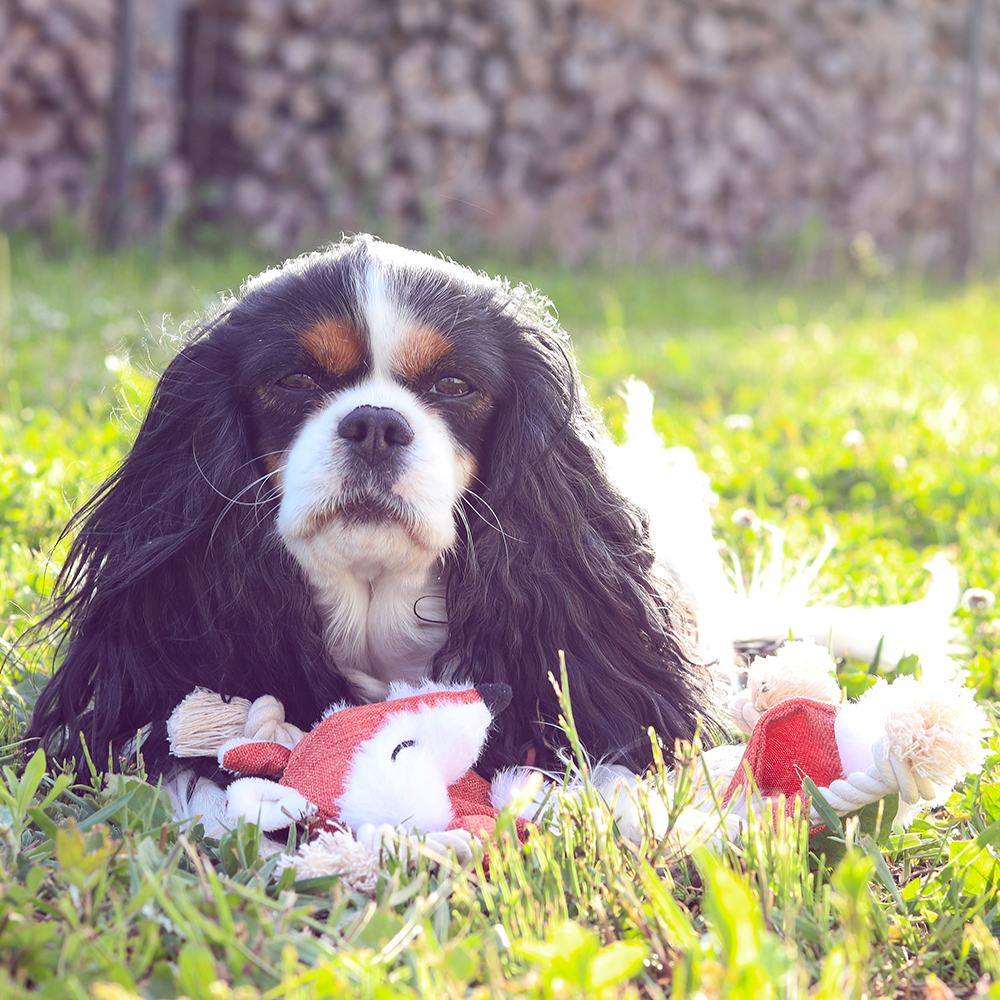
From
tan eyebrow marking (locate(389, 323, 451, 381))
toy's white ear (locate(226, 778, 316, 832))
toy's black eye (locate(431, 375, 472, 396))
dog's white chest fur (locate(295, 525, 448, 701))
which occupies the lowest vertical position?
toy's white ear (locate(226, 778, 316, 832))

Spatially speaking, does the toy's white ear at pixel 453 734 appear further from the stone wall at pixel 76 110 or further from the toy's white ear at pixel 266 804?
the stone wall at pixel 76 110

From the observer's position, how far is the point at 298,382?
1593mm

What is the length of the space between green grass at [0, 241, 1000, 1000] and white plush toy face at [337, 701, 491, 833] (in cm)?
11

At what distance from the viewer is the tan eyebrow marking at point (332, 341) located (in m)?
1.56

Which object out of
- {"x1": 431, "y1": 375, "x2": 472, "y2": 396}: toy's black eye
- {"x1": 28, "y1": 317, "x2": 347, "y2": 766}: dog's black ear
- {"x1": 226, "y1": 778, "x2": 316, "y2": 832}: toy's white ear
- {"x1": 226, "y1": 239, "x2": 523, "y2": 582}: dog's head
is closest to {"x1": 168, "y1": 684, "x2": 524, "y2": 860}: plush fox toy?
{"x1": 226, "y1": 778, "x2": 316, "y2": 832}: toy's white ear

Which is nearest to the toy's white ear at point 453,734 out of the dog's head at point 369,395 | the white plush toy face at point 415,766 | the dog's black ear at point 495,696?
the white plush toy face at point 415,766

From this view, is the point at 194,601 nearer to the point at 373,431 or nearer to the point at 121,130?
the point at 373,431

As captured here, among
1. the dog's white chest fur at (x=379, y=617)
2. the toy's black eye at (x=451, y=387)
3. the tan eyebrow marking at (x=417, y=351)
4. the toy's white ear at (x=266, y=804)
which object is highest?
the tan eyebrow marking at (x=417, y=351)

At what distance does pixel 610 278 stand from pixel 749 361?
7.48ft

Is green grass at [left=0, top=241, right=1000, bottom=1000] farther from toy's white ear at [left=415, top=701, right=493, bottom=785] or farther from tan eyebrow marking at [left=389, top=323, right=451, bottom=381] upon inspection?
tan eyebrow marking at [left=389, top=323, right=451, bottom=381]

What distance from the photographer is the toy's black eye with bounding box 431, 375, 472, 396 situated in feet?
5.32

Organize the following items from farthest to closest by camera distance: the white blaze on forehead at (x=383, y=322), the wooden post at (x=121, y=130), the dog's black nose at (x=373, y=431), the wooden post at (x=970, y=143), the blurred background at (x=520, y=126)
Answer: the wooden post at (x=970, y=143) < the blurred background at (x=520, y=126) < the wooden post at (x=121, y=130) < the white blaze on forehead at (x=383, y=322) < the dog's black nose at (x=373, y=431)

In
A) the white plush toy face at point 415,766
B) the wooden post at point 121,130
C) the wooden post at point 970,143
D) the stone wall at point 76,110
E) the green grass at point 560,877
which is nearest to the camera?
the green grass at point 560,877

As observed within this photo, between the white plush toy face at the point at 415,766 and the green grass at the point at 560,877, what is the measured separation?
11 centimetres
